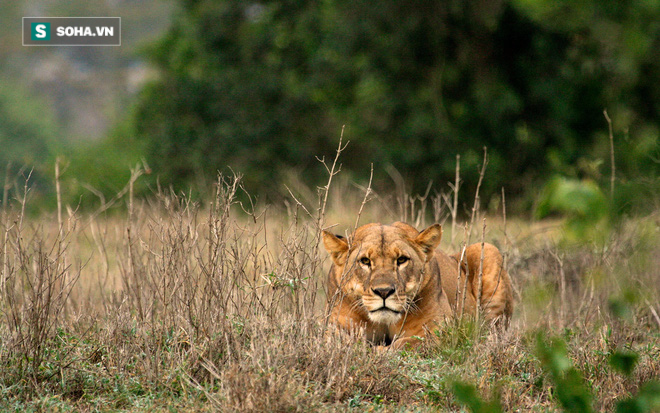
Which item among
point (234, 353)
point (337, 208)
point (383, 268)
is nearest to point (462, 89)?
point (337, 208)

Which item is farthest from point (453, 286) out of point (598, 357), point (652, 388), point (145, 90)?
point (145, 90)

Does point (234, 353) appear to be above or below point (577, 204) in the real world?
below

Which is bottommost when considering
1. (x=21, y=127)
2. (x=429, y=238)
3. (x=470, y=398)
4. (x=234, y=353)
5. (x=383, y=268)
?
(x=21, y=127)

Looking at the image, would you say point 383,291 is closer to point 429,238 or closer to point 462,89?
point 429,238

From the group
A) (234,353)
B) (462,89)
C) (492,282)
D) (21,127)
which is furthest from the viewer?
(21,127)

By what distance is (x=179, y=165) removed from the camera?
2559cm

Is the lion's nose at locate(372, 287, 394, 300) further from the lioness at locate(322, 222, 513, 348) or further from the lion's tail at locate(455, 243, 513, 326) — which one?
the lion's tail at locate(455, 243, 513, 326)

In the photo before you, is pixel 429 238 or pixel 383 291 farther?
pixel 429 238

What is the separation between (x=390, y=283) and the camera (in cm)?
541

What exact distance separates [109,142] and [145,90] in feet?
52.0

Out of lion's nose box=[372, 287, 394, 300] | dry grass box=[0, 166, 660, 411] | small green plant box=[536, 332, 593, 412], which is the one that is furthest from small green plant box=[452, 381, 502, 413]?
lion's nose box=[372, 287, 394, 300]

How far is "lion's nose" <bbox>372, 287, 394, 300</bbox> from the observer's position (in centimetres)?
538

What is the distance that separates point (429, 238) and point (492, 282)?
1.00 m

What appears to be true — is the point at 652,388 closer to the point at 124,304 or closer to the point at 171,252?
the point at 171,252
